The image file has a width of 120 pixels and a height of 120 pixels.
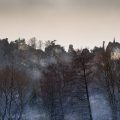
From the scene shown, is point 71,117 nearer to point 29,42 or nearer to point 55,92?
point 55,92

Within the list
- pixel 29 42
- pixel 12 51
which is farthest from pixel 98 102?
pixel 29 42

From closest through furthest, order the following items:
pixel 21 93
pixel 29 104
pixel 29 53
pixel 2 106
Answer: pixel 21 93 → pixel 2 106 → pixel 29 104 → pixel 29 53

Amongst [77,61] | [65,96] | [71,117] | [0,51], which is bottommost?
[71,117]

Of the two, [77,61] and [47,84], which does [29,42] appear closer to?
[47,84]

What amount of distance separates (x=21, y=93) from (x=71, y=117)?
41.6ft

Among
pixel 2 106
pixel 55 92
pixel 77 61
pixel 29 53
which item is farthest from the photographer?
pixel 29 53

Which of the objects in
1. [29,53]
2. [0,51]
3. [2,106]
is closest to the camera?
[2,106]

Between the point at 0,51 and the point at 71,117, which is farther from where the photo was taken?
the point at 0,51

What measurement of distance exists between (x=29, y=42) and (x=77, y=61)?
81.0 meters

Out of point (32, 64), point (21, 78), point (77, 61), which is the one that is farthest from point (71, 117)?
point (32, 64)

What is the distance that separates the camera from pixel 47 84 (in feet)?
198

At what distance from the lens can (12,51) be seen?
111 meters

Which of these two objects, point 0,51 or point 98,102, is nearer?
point 98,102

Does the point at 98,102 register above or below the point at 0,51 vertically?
below
